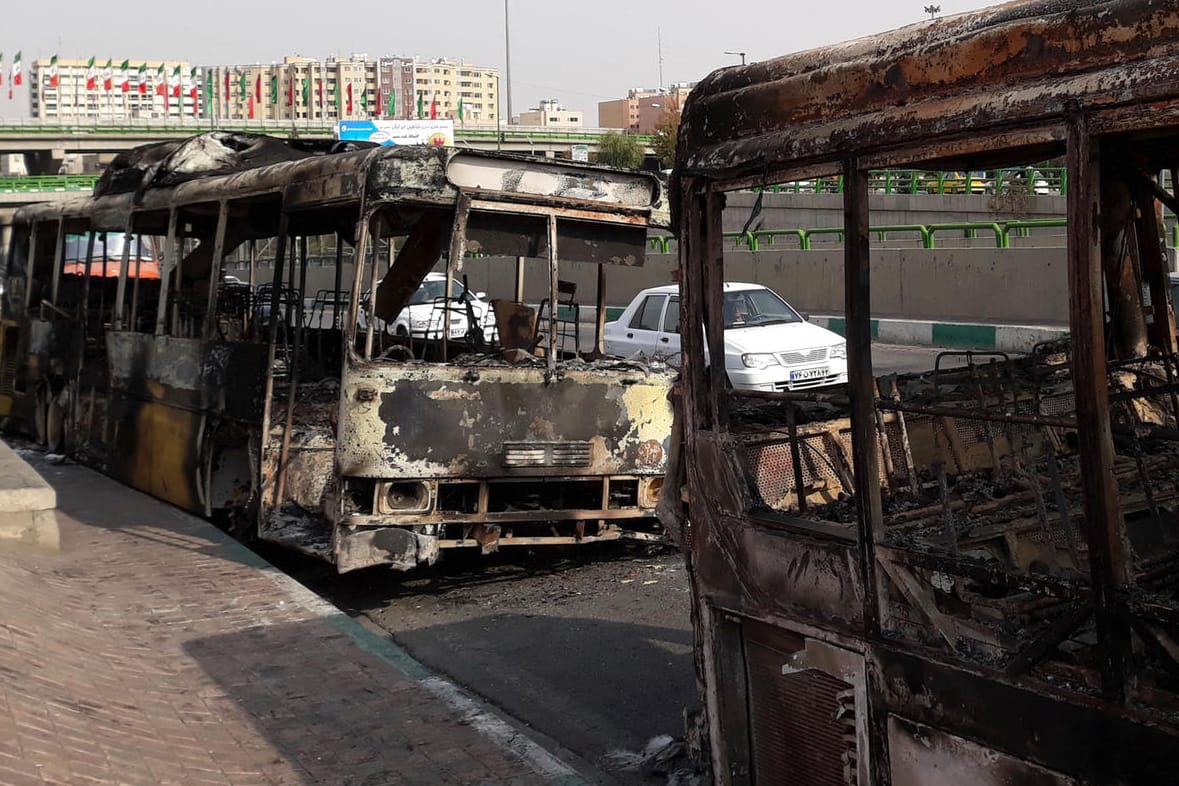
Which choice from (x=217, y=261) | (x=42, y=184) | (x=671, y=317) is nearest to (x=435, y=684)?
(x=217, y=261)

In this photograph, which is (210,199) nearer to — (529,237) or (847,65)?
(529,237)

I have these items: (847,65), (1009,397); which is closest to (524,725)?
(1009,397)

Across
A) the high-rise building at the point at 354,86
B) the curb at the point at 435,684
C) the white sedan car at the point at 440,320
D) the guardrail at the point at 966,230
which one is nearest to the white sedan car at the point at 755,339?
the guardrail at the point at 966,230

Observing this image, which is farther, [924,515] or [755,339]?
[755,339]

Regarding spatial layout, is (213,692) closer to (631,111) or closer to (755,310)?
(755,310)

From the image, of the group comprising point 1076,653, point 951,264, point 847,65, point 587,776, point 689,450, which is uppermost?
point 951,264

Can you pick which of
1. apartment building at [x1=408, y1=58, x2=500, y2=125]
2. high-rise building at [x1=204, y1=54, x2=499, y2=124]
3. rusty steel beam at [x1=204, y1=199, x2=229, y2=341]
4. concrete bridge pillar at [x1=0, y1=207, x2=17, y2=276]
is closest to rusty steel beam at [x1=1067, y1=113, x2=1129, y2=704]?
rusty steel beam at [x1=204, y1=199, x2=229, y2=341]

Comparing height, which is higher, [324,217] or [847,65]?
[324,217]

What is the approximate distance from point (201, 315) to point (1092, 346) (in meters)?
8.90

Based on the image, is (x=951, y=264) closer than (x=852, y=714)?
No

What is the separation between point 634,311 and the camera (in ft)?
51.0

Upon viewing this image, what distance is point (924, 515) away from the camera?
4566 millimetres

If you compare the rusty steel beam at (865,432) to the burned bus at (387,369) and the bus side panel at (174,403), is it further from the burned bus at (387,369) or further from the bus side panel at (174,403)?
the bus side panel at (174,403)

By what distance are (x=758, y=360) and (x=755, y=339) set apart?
37 centimetres
